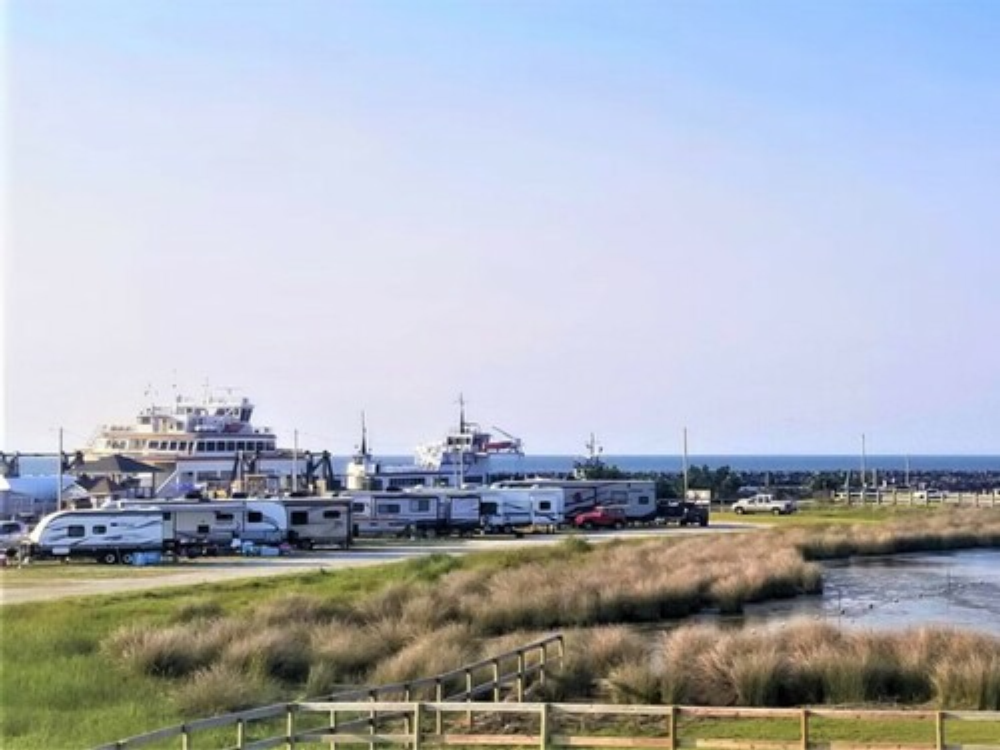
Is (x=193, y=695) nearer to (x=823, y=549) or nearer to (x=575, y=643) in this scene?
(x=575, y=643)

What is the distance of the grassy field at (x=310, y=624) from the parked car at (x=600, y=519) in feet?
82.7

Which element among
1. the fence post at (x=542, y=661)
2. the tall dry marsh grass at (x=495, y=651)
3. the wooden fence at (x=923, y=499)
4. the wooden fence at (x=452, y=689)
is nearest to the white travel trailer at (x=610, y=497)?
the wooden fence at (x=923, y=499)

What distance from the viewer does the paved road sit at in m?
42.6

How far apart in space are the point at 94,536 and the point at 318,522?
429 inches

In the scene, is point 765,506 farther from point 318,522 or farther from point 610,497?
point 318,522

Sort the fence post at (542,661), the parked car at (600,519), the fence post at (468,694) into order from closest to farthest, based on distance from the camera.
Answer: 1. the fence post at (468,694)
2. the fence post at (542,661)
3. the parked car at (600,519)

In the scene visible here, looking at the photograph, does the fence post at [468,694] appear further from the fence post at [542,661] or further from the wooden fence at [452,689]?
the fence post at [542,661]

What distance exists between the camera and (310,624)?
98.0 feet

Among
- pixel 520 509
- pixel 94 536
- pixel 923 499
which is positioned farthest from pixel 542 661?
pixel 923 499

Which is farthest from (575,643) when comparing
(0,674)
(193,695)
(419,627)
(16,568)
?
(16,568)

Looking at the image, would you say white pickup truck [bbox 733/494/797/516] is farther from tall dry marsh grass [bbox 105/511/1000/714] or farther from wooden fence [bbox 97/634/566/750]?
wooden fence [bbox 97/634/566/750]

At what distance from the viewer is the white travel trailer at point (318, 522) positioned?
64375mm

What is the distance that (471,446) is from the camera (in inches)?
5084

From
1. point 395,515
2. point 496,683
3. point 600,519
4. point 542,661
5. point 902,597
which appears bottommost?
point 902,597
